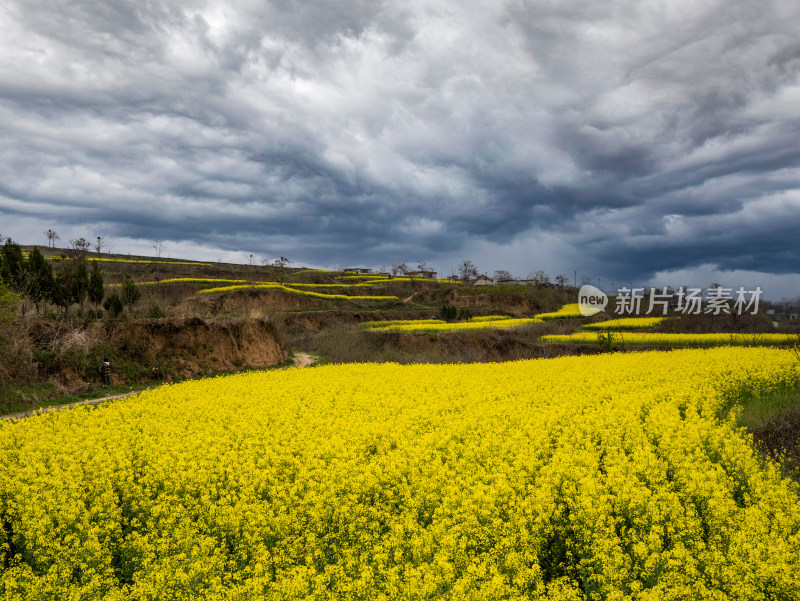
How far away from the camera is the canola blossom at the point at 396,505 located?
5535 mm

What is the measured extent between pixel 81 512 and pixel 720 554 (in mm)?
8969

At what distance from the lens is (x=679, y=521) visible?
260 inches

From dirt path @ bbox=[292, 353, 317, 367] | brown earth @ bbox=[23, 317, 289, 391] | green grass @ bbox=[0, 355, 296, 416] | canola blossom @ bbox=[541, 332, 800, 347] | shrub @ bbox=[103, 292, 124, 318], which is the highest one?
canola blossom @ bbox=[541, 332, 800, 347]

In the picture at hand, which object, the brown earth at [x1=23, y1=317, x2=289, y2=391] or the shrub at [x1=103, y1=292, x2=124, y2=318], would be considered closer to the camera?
the brown earth at [x1=23, y1=317, x2=289, y2=391]

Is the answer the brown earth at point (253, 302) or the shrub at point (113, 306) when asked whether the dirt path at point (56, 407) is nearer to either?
the shrub at point (113, 306)

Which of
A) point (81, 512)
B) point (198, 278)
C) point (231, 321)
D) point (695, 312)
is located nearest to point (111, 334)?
point (231, 321)

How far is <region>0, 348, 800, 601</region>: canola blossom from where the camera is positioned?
554 cm

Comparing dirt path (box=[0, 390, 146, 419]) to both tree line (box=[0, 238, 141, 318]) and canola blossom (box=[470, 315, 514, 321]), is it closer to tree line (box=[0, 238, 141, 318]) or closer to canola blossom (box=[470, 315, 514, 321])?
tree line (box=[0, 238, 141, 318])

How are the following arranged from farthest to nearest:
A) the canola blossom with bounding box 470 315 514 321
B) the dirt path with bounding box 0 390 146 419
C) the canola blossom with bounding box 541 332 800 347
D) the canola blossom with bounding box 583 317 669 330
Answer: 1. the canola blossom with bounding box 470 315 514 321
2. the canola blossom with bounding box 583 317 669 330
3. the canola blossom with bounding box 541 332 800 347
4. the dirt path with bounding box 0 390 146 419

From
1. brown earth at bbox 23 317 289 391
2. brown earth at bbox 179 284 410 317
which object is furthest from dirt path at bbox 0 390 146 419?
brown earth at bbox 179 284 410 317

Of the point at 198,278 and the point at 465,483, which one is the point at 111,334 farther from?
the point at 198,278

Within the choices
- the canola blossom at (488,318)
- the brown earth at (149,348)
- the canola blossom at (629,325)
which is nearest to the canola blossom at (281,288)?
the canola blossom at (488,318)

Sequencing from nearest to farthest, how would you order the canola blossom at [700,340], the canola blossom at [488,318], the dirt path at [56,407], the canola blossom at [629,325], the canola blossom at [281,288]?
the dirt path at [56,407], the canola blossom at [700,340], the canola blossom at [629,325], the canola blossom at [281,288], the canola blossom at [488,318]

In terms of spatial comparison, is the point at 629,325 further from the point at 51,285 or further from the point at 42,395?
the point at 51,285
